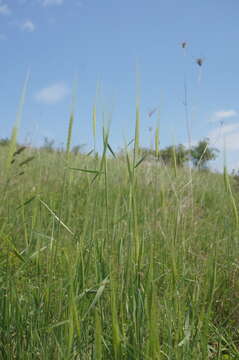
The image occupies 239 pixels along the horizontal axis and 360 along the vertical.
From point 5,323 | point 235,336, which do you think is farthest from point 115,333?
point 235,336

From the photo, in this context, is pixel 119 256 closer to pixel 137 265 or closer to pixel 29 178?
pixel 137 265

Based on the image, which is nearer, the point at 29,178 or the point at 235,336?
the point at 235,336

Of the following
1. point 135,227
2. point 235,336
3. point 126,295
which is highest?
point 135,227

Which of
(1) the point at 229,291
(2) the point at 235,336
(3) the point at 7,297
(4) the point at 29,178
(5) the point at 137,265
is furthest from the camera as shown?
(4) the point at 29,178

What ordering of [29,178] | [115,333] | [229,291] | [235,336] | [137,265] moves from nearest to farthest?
1. [115,333]
2. [137,265]
3. [235,336]
4. [229,291]
5. [29,178]

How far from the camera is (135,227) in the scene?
923 millimetres

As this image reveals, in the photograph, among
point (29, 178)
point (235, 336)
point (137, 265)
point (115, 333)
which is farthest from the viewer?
point (29, 178)

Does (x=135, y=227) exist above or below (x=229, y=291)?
above

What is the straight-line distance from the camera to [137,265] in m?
0.96

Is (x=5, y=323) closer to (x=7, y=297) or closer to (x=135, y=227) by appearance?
(x=7, y=297)

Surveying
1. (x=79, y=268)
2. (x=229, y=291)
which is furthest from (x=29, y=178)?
(x=79, y=268)

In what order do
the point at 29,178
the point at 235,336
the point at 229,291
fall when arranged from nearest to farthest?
the point at 235,336, the point at 229,291, the point at 29,178

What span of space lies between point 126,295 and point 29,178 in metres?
3.16

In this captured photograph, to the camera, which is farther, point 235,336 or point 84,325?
point 235,336
